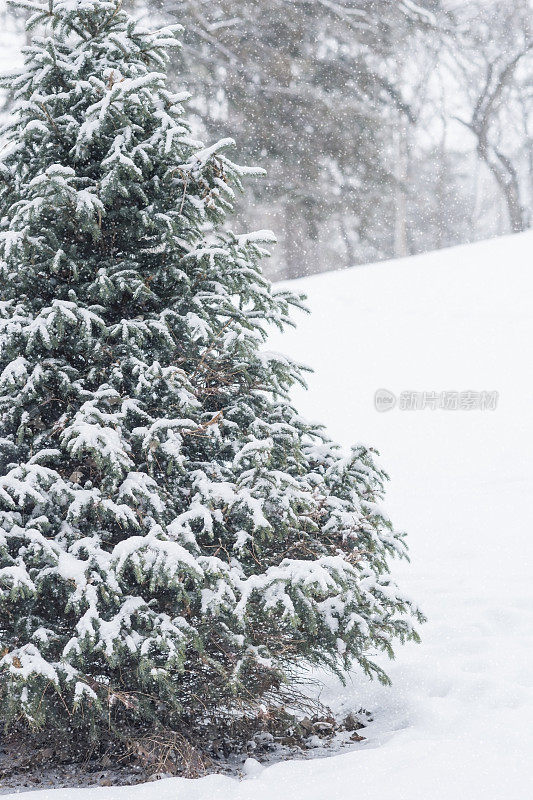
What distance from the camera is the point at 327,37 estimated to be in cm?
1661

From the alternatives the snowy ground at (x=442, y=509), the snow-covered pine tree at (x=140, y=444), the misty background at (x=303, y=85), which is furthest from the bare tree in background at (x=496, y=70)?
the snow-covered pine tree at (x=140, y=444)

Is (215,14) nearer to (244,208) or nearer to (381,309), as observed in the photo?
(244,208)

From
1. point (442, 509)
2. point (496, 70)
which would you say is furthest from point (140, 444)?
point (496, 70)

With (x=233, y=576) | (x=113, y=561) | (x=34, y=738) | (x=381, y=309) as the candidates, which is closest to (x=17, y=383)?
(x=113, y=561)

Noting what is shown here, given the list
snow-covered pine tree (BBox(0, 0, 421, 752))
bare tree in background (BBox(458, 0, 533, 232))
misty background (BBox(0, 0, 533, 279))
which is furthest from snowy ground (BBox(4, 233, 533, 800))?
bare tree in background (BBox(458, 0, 533, 232))

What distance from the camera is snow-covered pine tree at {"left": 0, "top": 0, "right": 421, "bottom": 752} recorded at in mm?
3412

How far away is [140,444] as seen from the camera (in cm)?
373

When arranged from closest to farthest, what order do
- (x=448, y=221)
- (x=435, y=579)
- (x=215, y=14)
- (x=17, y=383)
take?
(x=17, y=383) < (x=435, y=579) < (x=215, y=14) < (x=448, y=221)

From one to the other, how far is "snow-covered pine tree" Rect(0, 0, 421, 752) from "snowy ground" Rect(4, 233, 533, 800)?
503 mm

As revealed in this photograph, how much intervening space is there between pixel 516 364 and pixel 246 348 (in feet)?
26.2

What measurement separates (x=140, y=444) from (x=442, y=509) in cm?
541

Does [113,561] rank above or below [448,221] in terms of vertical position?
below

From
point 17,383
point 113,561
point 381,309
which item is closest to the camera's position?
point 113,561

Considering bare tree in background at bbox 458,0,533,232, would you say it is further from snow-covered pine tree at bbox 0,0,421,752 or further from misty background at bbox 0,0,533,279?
snow-covered pine tree at bbox 0,0,421,752
